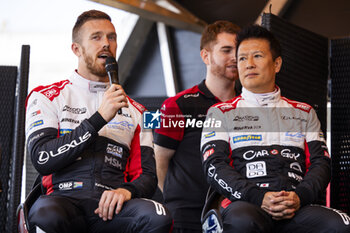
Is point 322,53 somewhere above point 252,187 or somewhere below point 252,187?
above

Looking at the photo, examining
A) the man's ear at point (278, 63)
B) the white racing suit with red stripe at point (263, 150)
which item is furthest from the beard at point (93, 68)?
the man's ear at point (278, 63)

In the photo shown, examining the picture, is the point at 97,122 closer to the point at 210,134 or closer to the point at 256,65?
the point at 210,134

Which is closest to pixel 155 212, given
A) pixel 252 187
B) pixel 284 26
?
pixel 252 187

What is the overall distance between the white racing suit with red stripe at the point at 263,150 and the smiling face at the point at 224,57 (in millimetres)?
570

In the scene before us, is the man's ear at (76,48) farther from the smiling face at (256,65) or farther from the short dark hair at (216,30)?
the short dark hair at (216,30)

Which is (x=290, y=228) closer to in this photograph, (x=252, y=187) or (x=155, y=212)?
(x=252, y=187)

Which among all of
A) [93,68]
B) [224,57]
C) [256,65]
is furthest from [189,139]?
[93,68]

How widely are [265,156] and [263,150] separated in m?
0.03

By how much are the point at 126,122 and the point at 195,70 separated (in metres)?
5.20

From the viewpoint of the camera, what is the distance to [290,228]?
7.04 ft

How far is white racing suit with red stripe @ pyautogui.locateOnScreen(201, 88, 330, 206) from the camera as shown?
2213 mm

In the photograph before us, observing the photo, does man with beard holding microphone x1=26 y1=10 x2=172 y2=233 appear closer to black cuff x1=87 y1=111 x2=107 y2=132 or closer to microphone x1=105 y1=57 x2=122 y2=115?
black cuff x1=87 y1=111 x2=107 y2=132

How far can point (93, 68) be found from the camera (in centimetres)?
248

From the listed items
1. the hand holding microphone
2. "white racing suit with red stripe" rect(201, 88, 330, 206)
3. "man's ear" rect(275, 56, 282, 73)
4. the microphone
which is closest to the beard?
the microphone
